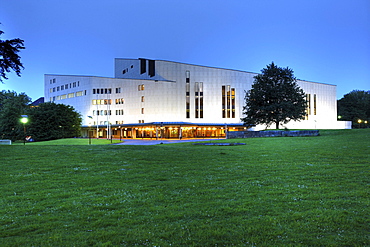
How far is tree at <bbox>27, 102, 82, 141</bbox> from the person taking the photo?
67.1m

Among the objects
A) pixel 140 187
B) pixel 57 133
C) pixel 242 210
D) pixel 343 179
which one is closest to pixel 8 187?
pixel 140 187

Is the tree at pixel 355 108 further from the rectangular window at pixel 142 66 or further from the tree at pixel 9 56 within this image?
the tree at pixel 9 56

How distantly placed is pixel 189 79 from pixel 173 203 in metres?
74.4

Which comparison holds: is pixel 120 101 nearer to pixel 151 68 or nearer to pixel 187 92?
pixel 151 68

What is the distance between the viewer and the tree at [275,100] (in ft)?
159

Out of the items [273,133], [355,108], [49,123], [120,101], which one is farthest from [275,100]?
[355,108]

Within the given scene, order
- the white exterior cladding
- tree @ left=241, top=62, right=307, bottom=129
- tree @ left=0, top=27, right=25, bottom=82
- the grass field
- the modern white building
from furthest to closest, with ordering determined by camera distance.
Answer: the white exterior cladding < the modern white building < tree @ left=241, top=62, right=307, bottom=129 < tree @ left=0, top=27, right=25, bottom=82 < the grass field

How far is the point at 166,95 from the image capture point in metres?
78.8

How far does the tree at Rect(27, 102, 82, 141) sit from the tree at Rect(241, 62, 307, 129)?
160 feet

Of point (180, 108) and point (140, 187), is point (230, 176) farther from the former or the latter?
point (180, 108)

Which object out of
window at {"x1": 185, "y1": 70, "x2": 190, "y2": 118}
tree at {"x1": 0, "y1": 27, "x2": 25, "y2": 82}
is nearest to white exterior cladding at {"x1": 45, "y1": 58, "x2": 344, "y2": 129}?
window at {"x1": 185, "y1": 70, "x2": 190, "y2": 118}

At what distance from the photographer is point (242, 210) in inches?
274

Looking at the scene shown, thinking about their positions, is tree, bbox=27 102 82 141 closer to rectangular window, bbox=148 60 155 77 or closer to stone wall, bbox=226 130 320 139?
rectangular window, bbox=148 60 155 77

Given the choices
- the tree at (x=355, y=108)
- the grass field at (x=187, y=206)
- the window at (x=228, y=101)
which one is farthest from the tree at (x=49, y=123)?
the tree at (x=355, y=108)
